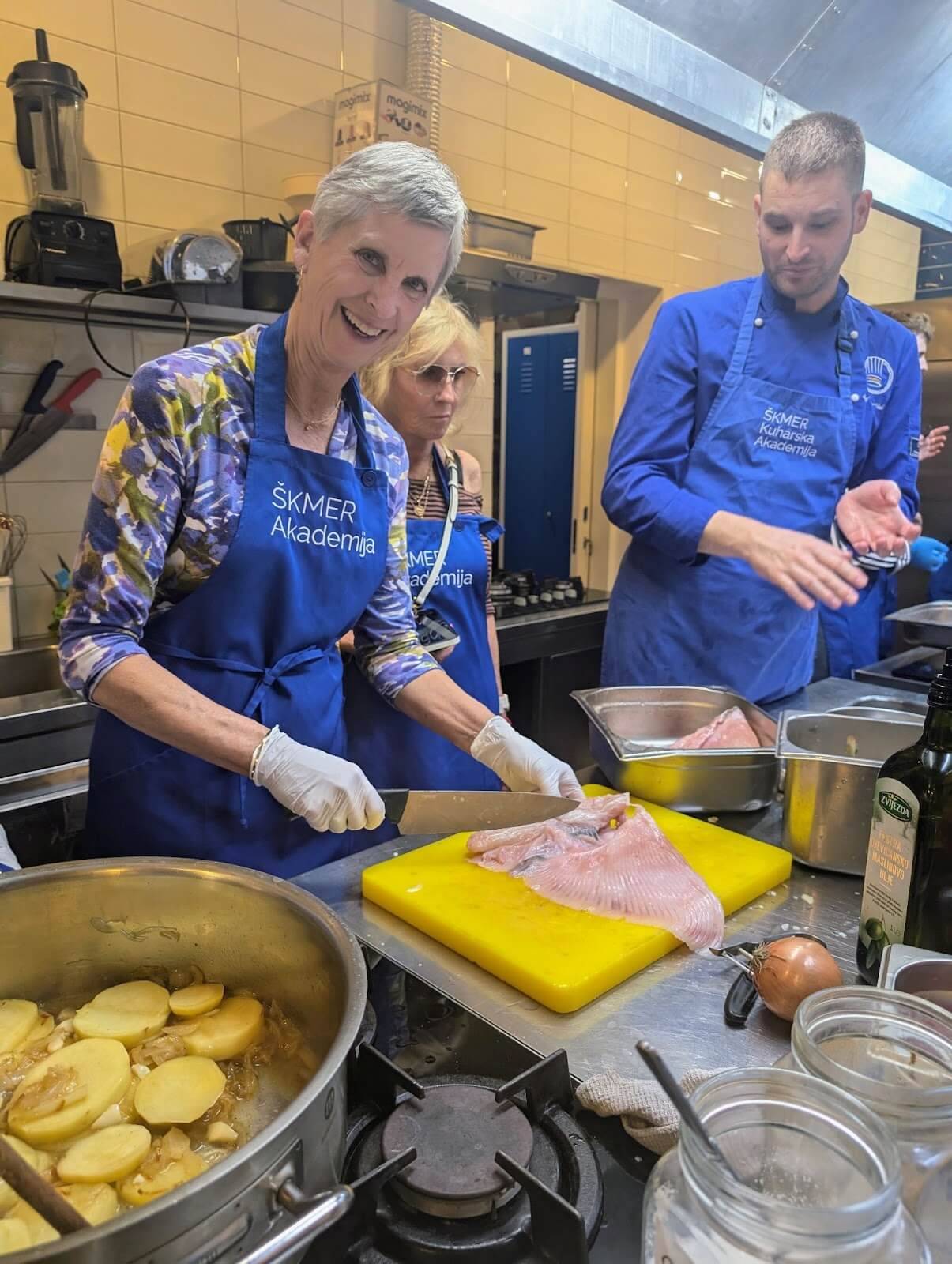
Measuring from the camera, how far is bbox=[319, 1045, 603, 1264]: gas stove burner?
624 mm

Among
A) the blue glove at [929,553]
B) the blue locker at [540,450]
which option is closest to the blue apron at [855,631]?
the blue glove at [929,553]

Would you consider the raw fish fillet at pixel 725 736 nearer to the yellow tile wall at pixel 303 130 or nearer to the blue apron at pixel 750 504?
the blue apron at pixel 750 504

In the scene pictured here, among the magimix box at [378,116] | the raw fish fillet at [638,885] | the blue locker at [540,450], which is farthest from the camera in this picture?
the blue locker at [540,450]

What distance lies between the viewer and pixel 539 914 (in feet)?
3.51

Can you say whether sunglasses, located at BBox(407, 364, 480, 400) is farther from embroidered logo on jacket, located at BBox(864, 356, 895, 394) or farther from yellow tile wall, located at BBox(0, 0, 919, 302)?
yellow tile wall, located at BBox(0, 0, 919, 302)

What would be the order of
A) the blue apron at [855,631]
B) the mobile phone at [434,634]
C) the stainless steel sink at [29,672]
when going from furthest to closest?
the blue apron at [855,631], the stainless steel sink at [29,672], the mobile phone at [434,634]

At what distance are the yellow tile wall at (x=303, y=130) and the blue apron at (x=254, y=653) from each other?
1838mm

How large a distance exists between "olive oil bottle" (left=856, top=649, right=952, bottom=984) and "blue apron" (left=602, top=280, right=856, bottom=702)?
4.00 ft

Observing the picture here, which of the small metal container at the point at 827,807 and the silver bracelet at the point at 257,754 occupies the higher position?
the silver bracelet at the point at 257,754

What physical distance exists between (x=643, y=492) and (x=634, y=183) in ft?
9.76

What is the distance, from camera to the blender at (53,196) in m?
2.33

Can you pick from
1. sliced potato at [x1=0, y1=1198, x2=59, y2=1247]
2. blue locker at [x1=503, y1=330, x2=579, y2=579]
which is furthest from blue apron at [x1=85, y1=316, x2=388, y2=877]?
blue locker at [x1=503, y1=330, x2=579, y2=579]

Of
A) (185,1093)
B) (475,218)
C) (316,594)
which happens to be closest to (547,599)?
(475,218)

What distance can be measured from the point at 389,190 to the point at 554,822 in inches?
37.1
